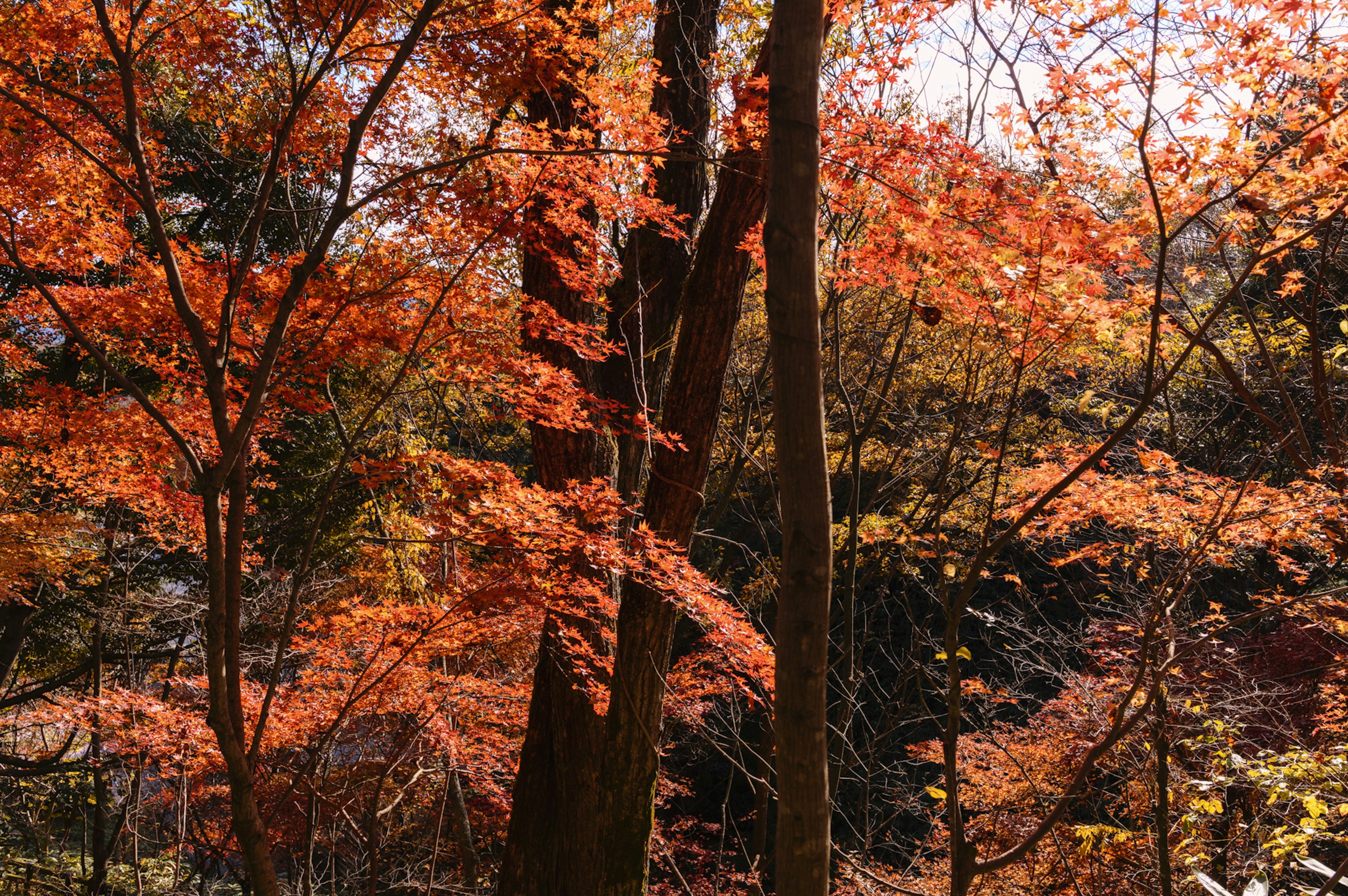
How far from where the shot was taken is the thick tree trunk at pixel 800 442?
1566 millimetres

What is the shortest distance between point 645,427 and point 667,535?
686 millimetres

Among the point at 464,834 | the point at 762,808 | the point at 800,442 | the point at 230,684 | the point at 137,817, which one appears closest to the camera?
the point at 800,442

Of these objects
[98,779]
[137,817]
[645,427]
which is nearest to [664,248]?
[645,427]

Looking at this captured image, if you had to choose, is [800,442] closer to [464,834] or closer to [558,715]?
[558,715]

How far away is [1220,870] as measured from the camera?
526cm

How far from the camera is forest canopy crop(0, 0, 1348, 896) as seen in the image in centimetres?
274

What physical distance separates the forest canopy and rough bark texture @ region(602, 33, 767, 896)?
27 millimetres

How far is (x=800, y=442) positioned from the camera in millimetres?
1579

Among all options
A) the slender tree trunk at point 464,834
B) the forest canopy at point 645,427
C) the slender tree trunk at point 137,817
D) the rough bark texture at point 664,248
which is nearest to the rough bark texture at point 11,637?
the forest canopy at point 645,427

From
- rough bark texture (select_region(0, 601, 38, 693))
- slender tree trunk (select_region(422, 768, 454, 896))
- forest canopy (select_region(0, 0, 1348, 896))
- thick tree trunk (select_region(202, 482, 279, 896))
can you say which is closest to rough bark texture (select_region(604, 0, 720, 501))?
forest canopy (select_region(0, 0, 1348, 896))

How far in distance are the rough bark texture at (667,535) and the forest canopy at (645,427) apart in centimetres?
3

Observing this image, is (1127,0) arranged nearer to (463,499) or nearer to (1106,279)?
(463,499)

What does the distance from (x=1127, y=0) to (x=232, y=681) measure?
4.45 metres

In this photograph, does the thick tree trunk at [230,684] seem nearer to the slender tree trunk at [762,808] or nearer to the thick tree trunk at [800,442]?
the thick tree trunk at [800,442]
